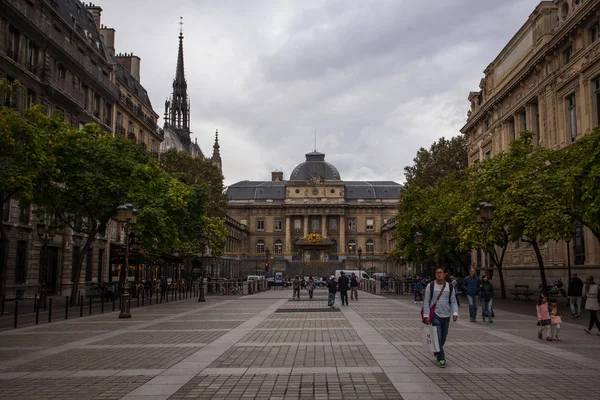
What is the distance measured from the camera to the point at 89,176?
28766mm

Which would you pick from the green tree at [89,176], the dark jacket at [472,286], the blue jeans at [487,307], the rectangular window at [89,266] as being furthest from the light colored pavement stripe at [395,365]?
the rectangular window at [89,266]

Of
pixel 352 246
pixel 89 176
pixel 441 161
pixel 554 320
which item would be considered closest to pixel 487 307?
pixel 554 320

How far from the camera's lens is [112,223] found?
4878cm

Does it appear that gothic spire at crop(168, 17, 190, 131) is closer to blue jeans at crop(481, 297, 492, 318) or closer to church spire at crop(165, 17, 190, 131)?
church spire at crop(165, 17, 190, 131)

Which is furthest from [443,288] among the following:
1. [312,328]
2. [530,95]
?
[530,95]

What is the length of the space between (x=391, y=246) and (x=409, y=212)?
67.2 meters

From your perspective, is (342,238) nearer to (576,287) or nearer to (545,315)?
(576,287)

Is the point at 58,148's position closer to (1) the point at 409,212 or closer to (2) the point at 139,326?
(2) the point at 139,326

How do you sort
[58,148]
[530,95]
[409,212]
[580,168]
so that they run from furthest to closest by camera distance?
[409,212], [530,95], [58,148], [580,168]

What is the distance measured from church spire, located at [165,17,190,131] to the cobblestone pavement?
7496 centimetres

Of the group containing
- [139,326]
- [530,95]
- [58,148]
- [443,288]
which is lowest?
[139,326]

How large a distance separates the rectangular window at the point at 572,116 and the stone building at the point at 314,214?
276ft

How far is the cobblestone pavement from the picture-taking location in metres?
8.93

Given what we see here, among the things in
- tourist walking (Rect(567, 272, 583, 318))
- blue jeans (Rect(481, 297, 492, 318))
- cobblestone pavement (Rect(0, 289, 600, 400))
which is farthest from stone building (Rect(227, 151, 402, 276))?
cobblestone pavement (Rect(0, 289, 600, 400))
